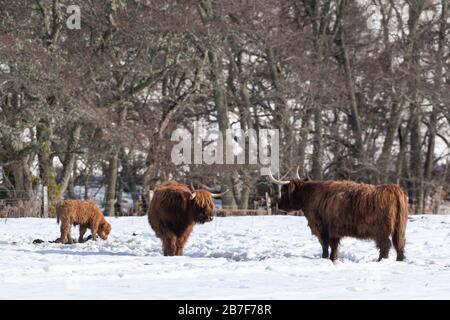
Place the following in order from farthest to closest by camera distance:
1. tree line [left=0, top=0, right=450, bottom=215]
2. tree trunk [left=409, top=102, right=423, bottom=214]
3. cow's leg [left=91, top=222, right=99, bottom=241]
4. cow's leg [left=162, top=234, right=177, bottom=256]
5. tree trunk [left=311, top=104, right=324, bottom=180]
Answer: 1. tree trunk [left=409, top=102, right=423, bottom=214]
2. tree trunk [left=311, top=104, right=324, bottom=180]
3. tree line [left=0, top=0, right=450, bottom=215]
4. cow's leg [left=91, top=222, right=99, bottom=241]
5. cow's leg [left=162, top=234, right=177, bottom=256]

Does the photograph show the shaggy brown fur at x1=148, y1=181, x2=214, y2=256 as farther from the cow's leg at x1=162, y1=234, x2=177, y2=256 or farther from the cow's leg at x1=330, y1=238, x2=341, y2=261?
the cow's leg at x1=330, y1=238, x2=341, y2=261

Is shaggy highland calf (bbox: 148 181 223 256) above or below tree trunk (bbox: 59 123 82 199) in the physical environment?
below

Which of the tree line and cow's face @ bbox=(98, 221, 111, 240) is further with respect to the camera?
the tree line

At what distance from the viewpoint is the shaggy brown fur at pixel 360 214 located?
1227cm

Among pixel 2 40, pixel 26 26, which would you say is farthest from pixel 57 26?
pixel 2 40

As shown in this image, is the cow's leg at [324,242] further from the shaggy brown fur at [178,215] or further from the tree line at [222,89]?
the tree line at [222,89]

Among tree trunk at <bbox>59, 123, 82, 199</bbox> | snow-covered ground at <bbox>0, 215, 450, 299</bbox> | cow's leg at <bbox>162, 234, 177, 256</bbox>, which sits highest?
tree trunk at <bbox>59, 123, 82, 199</bbox>

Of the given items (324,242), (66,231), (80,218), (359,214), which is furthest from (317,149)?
(359,214)

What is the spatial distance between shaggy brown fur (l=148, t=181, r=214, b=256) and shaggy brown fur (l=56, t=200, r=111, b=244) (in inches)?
81.0

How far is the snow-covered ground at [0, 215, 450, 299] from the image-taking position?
8.17 metres

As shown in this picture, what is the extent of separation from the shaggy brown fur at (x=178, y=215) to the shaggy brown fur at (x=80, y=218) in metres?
2.06

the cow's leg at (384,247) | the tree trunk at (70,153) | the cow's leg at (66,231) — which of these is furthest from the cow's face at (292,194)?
the tree trunk at (70,153)

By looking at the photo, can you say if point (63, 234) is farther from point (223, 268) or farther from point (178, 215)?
point (223, 268)

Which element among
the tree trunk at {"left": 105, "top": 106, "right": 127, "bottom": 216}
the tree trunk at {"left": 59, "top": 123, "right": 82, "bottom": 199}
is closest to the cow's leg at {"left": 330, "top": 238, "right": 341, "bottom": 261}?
the tree trunk at {"left": 105, "top": 106, "right": 127, "bottom": 216}
